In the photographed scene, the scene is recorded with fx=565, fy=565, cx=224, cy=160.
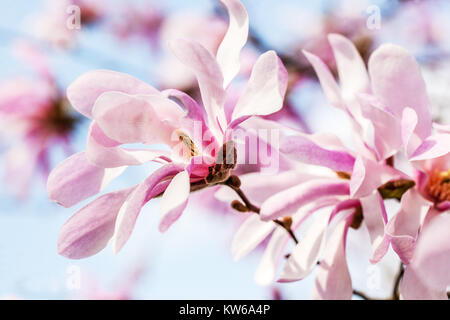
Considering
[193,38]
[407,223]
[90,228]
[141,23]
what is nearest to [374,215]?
[407,223]

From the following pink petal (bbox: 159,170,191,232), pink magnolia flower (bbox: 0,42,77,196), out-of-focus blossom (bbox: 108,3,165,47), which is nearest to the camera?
pink petal (bbox: 159,170,191,232)

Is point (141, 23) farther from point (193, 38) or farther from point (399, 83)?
point (399, 83)

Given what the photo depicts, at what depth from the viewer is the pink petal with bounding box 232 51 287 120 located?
20cm

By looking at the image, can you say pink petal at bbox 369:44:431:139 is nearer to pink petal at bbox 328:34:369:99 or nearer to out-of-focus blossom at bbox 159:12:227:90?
pink petal at bbox 328:34:369:99

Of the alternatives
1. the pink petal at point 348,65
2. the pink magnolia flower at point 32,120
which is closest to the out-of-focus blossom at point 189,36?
the pink magnolia flower at point 32,120

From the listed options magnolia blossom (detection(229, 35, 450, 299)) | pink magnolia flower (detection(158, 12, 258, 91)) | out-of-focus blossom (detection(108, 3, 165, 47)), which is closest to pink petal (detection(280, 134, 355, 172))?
magnolia blossom (detection(229, 35, 450, 299))

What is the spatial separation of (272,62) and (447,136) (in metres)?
0.07

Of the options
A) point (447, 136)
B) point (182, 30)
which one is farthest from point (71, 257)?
point (182, 30)

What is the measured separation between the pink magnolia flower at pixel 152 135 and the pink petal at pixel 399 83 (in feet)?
0.16

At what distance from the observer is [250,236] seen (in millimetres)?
271

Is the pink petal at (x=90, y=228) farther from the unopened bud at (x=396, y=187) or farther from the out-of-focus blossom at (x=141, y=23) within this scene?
the out-of-focus blossom at (x=141, y=23)

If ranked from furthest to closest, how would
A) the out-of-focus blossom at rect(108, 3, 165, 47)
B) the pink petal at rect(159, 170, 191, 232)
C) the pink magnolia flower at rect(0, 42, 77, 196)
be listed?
the out-of-focus blossom at rect(108, 3, 165, 47), the pink magnolia flower at rect(0, 42, 77, 196), the pink petal at rect(159, 170, 191, 232)

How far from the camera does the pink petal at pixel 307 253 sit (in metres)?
0.23

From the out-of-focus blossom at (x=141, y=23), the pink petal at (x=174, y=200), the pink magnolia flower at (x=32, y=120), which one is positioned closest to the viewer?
the pink petal at (x=174, y=200)
